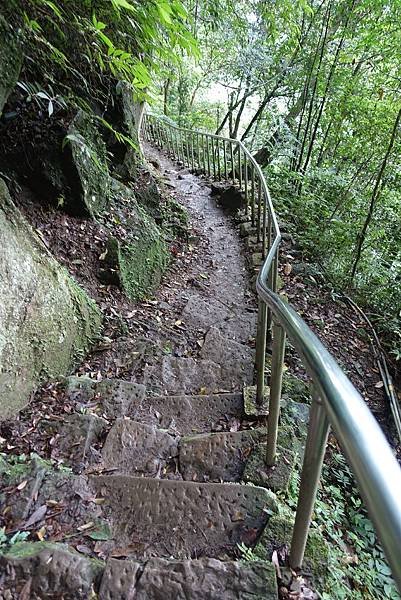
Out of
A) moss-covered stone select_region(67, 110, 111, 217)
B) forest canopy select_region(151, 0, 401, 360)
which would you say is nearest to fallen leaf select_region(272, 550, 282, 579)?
forest canopy select_region(151, 0, 401, 360)

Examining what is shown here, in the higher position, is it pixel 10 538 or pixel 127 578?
pixel 127 578

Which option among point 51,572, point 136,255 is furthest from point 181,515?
point 136,255

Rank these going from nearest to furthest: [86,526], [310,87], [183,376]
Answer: [86,526] → [183,376] → [310,87]

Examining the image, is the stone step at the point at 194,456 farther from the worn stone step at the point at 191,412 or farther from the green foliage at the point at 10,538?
the green foliage at the point at 10,538

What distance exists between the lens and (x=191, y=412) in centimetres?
273

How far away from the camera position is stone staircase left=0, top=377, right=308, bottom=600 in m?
1.35

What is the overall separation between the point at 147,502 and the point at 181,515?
0.17 metres

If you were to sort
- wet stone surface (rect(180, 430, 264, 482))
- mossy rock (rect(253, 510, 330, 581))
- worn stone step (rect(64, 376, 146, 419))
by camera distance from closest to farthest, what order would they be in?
1. mossy rock (rect(253, 510, 330, 581))
2. wet stone surface (rect(180, 430, 264, 482))
3. worn stone step (rect(64, 376, 146, 419))

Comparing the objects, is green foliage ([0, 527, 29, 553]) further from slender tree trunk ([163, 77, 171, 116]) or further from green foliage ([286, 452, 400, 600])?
slender tree trunk ([163, 77, 171, 116])

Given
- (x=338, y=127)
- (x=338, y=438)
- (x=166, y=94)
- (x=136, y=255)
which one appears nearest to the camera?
(x=338, y=438)

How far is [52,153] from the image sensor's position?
3.95 m

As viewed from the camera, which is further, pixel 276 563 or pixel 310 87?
pixel 310 87

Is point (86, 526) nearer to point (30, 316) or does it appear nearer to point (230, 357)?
point (30, 316)

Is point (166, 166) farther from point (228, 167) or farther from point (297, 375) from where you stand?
point (297, 375)
